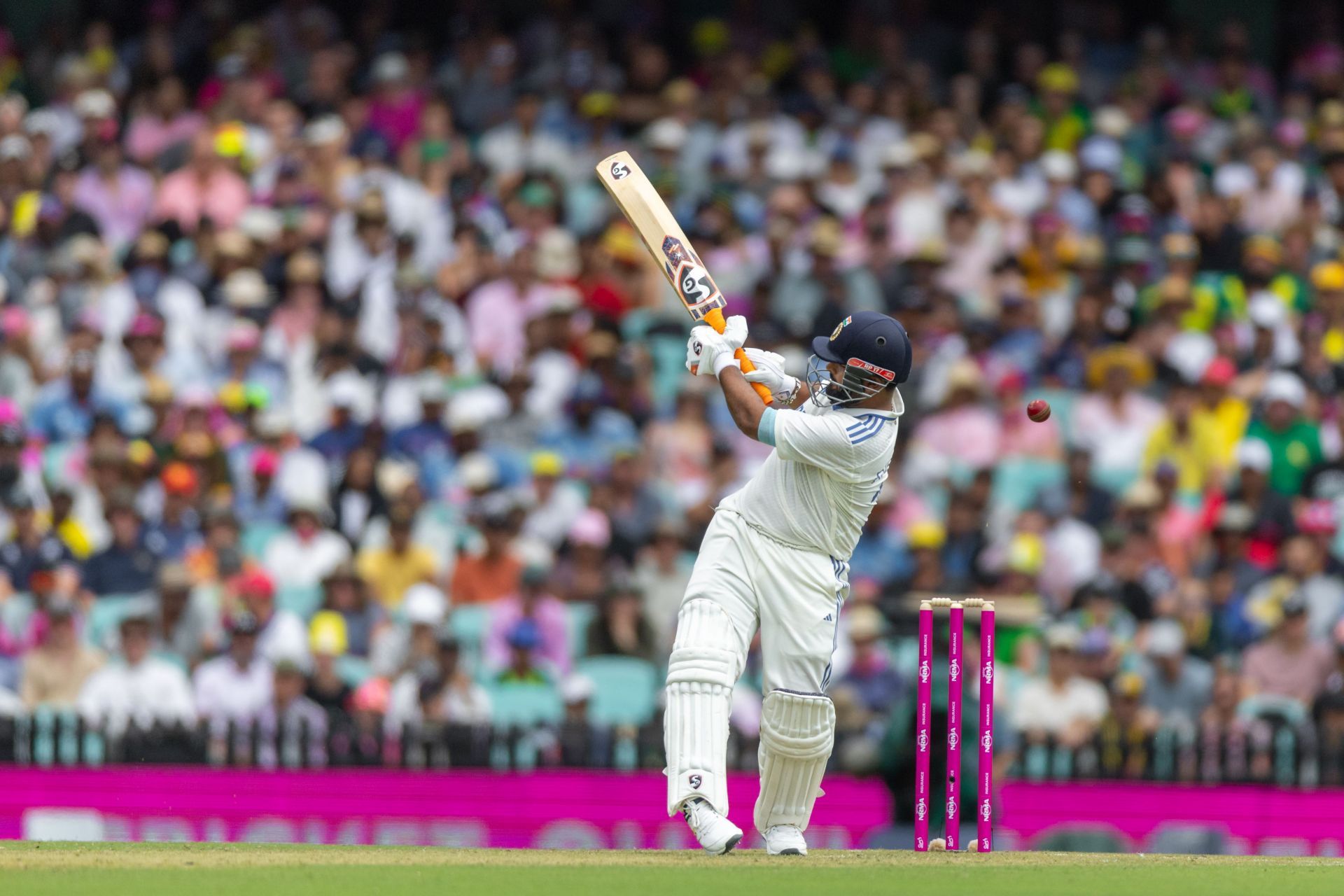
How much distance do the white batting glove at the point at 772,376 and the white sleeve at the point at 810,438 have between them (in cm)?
37

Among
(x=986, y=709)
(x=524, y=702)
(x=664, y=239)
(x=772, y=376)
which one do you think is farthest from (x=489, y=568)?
(x=986, y=709)

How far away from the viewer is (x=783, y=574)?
788 centimetres

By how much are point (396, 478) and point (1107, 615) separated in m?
3.94

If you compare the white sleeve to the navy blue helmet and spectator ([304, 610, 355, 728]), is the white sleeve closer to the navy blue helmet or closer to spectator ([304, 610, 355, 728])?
the navy blue helmet

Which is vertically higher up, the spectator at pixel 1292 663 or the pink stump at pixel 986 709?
the spectator at pixel 1292 663

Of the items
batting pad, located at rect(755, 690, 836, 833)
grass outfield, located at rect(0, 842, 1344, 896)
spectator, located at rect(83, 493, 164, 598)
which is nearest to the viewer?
grass outfield, located at rect(0, 842, 1344, 896)

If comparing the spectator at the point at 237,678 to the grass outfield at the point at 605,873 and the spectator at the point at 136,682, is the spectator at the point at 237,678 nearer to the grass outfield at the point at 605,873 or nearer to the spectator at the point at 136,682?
the spectator at the point at 136,682

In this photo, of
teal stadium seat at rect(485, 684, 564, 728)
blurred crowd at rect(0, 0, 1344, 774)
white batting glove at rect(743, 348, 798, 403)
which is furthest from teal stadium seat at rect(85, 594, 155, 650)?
white batting glove at rect(743, 348, 798, 403)

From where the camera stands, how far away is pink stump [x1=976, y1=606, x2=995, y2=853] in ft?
26.0

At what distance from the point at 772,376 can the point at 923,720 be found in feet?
4.31

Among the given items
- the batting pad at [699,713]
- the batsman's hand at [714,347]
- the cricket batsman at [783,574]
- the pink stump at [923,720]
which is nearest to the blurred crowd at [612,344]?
the pink stump at [923,720]

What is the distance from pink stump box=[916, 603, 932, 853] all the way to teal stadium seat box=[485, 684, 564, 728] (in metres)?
3.42

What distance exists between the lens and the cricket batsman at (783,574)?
7.68 m

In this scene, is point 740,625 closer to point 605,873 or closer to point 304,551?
point 605,873
